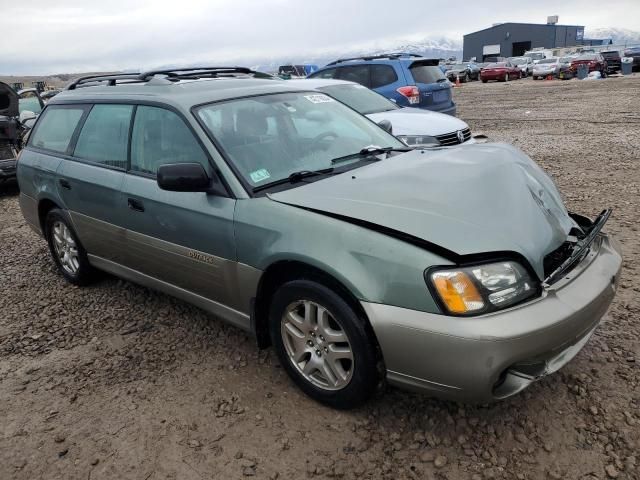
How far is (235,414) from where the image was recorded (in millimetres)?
2822

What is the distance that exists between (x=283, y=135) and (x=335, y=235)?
43.3 inches

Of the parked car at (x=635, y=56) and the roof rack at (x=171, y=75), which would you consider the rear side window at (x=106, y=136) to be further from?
the parked car at (x=635, y=56)

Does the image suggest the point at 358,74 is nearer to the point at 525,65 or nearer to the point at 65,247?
the point at 65,247

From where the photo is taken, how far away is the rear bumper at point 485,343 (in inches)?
85.1

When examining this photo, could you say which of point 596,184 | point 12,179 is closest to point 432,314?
point 596,184

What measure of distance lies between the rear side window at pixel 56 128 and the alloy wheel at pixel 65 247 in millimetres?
672

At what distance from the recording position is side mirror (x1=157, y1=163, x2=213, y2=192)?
283 centimetres

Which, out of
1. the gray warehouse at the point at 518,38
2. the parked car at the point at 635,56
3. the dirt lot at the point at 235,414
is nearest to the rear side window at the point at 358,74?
the dirt lot at the point at 235,414

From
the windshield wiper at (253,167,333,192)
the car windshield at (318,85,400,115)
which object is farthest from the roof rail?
the car windshield at (318,85,400,115)

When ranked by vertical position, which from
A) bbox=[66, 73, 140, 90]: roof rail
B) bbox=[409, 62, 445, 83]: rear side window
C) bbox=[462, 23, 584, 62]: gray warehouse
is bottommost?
bbox=[409, 62, 445, 83]: rear side window

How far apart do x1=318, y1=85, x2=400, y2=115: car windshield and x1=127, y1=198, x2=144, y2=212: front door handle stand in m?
4.50

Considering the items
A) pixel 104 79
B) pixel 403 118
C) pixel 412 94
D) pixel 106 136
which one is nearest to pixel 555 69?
pixel 412 94

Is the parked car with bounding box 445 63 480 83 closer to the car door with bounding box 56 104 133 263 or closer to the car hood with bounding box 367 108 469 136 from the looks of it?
the car hood with bounding box 367 108 469 136

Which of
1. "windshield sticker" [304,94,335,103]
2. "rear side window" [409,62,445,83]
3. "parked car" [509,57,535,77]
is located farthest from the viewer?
"parked car" [509,57,535,77]
